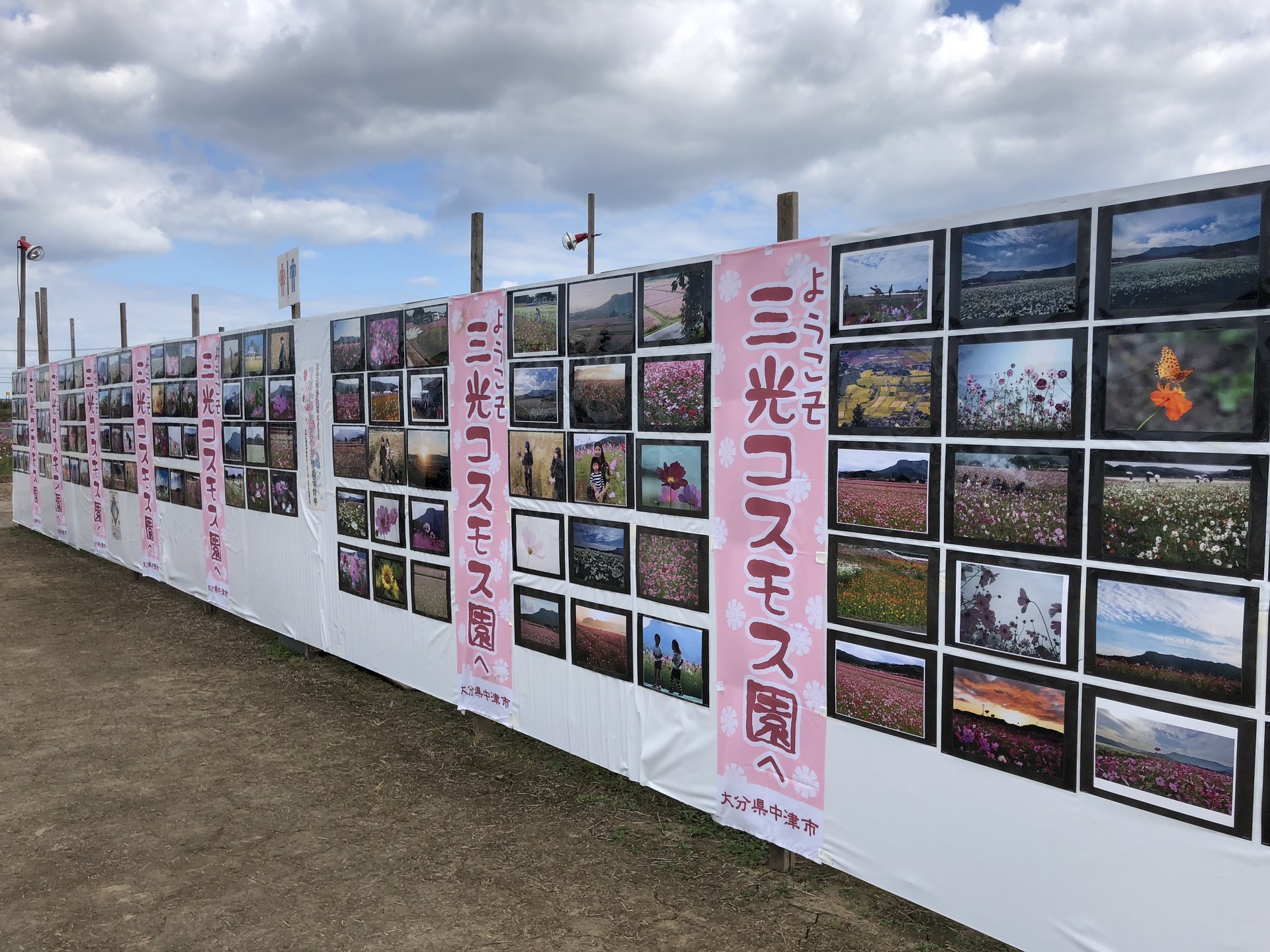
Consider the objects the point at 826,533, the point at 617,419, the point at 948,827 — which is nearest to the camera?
the point at 948,827

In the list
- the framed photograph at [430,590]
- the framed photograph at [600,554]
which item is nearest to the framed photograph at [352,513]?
the framed photograph at [430,590]

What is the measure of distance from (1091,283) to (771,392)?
1.28 metres

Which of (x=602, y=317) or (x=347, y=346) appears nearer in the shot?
(x=602, y=317)

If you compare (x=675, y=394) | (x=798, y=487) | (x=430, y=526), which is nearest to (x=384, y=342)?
(x=430, y=526)

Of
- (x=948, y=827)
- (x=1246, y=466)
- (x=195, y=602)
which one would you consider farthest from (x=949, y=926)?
(x=195, y=602)

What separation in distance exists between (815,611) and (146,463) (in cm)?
949

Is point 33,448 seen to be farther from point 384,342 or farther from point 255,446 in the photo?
point 384,342

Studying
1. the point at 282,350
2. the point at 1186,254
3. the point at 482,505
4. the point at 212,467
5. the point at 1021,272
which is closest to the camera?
the point at 1186,254

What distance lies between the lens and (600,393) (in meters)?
4.51

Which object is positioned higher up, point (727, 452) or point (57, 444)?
point (727, 452)

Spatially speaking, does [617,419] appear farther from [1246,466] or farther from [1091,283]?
[1246,466]

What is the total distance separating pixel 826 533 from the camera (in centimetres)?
354

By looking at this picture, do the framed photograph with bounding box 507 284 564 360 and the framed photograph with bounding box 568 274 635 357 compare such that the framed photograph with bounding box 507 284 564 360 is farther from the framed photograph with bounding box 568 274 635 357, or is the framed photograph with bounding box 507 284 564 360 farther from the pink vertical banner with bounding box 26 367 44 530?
the pink vertical banner with bounding box 26 367 44 530

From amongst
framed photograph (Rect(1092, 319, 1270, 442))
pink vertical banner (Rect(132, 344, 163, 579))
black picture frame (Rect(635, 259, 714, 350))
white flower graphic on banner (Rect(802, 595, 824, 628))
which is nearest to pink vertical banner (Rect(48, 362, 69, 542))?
pink vertical banner (Rect(132, 344, 163, 579))
